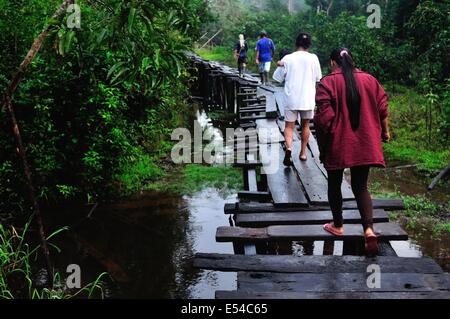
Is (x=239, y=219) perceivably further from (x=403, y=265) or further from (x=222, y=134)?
(x=222, y=134)

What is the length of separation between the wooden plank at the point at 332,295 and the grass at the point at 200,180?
458cm

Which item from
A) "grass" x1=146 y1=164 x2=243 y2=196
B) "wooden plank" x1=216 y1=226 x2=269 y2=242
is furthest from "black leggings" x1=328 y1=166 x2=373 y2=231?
"grass" x1=146 y1=164 x2=243 y2=196

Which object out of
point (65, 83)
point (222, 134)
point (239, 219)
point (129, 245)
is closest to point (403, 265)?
point (239, 219)

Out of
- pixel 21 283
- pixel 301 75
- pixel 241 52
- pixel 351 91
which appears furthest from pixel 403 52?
pixel 21 283

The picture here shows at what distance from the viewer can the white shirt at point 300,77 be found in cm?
598

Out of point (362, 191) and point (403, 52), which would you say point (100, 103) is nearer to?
point (362, 191)

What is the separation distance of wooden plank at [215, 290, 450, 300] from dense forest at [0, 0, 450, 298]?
1.72 meters

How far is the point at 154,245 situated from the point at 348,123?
3279 millimetres

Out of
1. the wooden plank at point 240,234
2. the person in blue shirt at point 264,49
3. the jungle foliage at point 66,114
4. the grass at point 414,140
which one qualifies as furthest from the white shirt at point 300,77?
the person in blue shirt at point 264,49

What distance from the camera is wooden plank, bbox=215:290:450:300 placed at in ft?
11.5

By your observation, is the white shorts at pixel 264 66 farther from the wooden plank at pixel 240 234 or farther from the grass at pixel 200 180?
the wooden plank at pixel 240 234

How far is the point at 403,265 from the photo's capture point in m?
4.00

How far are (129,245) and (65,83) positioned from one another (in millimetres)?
2412

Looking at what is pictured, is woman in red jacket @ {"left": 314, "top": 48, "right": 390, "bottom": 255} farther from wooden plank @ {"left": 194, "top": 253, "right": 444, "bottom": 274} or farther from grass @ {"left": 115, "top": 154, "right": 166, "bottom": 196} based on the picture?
grass @ {"left": 115, "top": 154, "right": 166, "bottom": 196}
